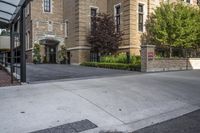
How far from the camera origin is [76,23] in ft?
86.4

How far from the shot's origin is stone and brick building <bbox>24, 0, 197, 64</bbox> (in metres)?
24.1

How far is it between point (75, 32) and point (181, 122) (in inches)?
851

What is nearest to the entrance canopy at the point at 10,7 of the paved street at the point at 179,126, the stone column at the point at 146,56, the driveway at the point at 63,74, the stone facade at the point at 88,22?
the driveway at the point at 63,74

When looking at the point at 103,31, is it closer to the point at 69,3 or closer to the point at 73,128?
the point at 69,3

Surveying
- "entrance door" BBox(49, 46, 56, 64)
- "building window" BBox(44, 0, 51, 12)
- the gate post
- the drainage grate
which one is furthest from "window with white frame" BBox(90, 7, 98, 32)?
the drainage grate

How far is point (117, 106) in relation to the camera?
23.3ft

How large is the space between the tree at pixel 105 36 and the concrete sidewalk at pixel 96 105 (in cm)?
1363

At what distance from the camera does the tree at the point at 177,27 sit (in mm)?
20969

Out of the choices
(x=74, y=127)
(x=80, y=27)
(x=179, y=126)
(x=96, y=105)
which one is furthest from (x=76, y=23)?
(x=179, y=126)

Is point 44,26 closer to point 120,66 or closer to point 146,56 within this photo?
point 120,66

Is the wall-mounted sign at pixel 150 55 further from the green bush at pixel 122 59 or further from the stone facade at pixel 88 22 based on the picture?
the stone facade at pixel 88 22

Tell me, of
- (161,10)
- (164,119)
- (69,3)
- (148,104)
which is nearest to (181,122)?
(164,119)

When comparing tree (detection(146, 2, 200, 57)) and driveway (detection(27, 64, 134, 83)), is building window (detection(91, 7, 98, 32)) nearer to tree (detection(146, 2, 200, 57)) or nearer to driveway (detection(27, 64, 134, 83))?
tree (detection(146, 2, 200, 57))

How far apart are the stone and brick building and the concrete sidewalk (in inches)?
577
